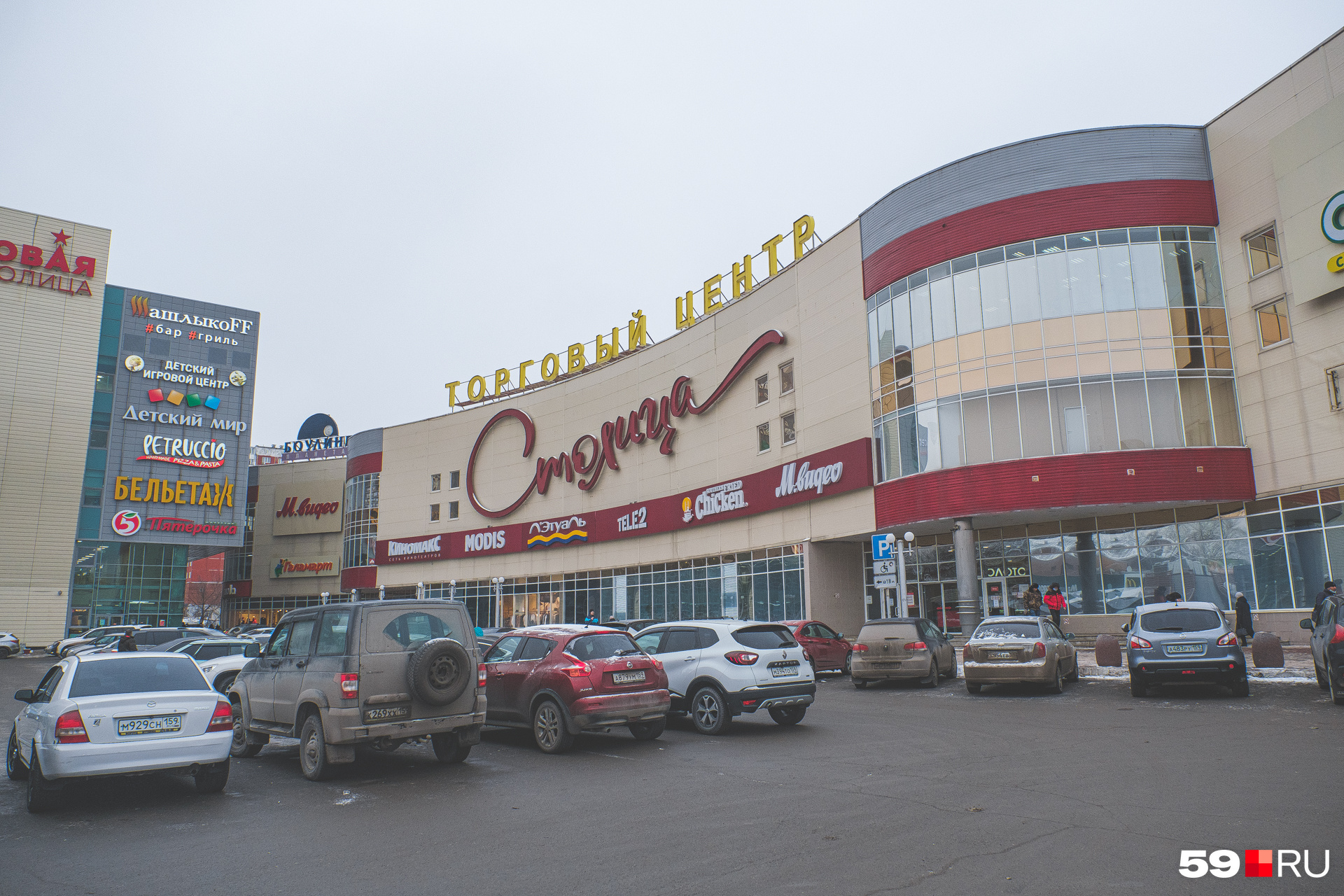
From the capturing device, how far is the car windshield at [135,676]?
8.95 m

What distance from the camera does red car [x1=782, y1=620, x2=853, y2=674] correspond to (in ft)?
75.2

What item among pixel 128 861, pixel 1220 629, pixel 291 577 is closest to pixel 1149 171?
pixel 1220 629

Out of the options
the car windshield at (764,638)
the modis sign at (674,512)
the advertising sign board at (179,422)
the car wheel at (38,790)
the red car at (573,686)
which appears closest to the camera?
the car wheel at (38,790)

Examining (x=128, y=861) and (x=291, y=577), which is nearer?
(x=128, y=861)

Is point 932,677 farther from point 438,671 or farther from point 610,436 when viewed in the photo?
point 610,436

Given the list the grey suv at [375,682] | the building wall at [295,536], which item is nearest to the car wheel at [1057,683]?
the grey suv at [375,682]

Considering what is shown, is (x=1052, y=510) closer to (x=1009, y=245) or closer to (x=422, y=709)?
(x=1009, y=245)

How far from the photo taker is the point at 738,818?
762cm

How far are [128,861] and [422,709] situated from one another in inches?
141

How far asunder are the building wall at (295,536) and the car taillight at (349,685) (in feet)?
224

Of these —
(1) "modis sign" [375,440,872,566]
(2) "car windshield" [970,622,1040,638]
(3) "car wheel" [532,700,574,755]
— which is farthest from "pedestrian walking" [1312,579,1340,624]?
(1) "modis sign" [375,440,872,566]

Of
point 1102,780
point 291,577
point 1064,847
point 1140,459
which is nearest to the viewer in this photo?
point 1064,847

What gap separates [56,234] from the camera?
5884 centimetres

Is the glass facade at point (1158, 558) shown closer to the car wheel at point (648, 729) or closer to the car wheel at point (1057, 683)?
the car wheel at point (1057, 683)
